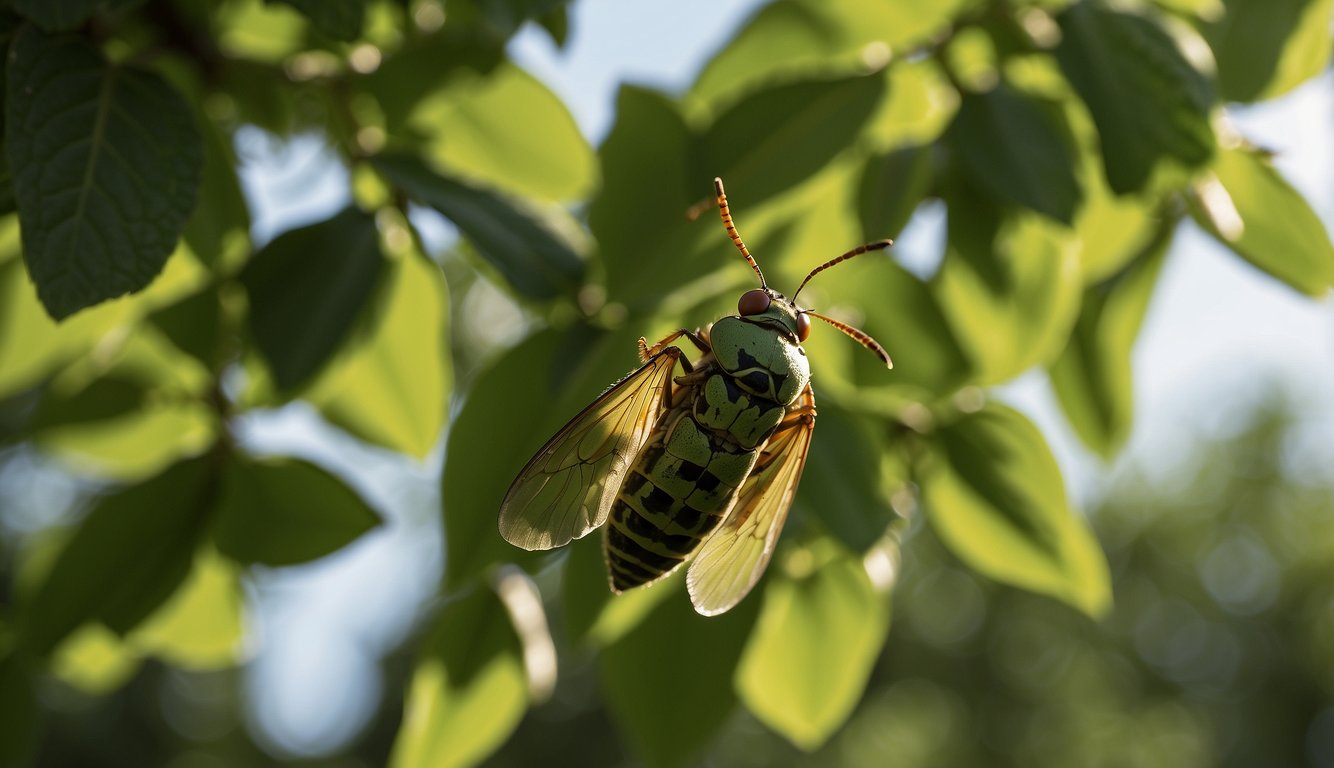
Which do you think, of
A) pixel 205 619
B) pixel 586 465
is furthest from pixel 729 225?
pixel 205 619

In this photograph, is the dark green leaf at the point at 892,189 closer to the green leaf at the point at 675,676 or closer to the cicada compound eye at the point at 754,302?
the cicada compound eye at the point at 754,302

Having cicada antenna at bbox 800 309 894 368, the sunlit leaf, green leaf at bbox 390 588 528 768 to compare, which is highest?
cicada antenna at bbox 800 309 894 368

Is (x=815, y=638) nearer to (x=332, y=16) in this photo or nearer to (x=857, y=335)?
(x=857, y=335)

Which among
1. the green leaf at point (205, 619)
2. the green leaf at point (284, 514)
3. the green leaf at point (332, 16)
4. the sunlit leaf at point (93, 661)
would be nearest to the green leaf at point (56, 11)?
the green leaf at point (332, 16)

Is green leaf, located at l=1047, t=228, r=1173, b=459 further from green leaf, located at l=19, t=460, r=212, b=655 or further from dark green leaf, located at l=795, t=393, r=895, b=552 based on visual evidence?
green leaf, located at l=19, t=460, r=212, b=655

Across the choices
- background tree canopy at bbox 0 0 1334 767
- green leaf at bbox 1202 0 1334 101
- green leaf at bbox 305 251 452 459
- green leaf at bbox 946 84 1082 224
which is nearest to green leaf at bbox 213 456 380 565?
background tree canopy at bbox 0 0 1334 767

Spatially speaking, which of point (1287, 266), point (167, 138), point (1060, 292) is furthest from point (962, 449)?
point (167, 138)
